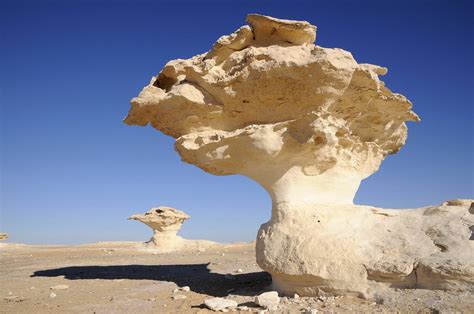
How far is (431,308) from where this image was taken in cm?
504

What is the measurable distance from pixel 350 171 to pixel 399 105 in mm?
1663

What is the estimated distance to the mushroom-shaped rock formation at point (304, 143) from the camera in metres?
6.16

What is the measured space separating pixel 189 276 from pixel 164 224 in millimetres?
12209

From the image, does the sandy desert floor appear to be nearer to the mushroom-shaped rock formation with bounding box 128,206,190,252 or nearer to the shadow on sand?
the shadow on sand

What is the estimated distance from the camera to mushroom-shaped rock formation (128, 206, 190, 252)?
71.2ft

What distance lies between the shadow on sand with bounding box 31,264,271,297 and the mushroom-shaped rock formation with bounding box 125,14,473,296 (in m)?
1.32

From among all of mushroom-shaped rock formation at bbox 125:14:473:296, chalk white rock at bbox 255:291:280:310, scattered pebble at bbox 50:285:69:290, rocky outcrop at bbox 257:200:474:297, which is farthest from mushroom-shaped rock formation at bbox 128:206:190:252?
chalk white rock at bbox 255:291:280:310

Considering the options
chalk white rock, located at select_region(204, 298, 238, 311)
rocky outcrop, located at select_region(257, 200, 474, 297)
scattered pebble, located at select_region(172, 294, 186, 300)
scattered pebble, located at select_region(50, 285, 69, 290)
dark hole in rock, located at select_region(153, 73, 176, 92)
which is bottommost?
scattered pebble, located at select_region(50, 285, 69, 290)

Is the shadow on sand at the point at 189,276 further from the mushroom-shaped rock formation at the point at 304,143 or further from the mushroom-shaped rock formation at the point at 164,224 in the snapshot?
the mushroom-shaped rock formation at the point at 164,224

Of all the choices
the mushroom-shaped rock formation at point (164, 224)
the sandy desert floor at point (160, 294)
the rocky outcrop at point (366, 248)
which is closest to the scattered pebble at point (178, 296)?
the sandy desert floor at point (160, 294)

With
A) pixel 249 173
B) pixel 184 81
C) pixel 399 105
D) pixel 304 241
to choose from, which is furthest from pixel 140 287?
pixel 399 105

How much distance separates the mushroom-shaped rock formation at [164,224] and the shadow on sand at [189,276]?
8910 millimetres

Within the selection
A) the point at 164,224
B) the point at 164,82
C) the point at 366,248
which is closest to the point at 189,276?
the point at 164,82

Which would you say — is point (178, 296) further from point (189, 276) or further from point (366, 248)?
point (366, 248)
